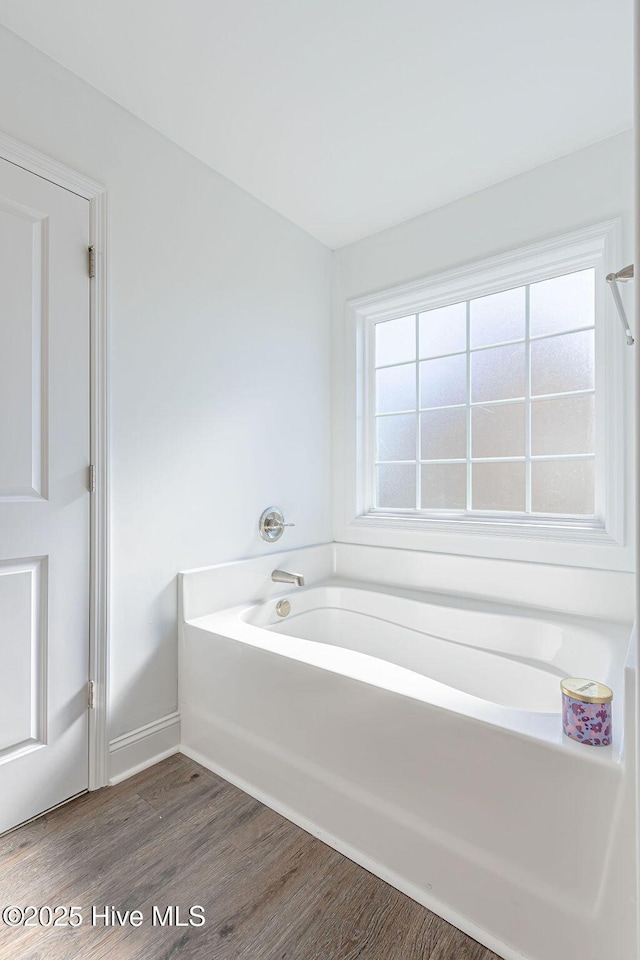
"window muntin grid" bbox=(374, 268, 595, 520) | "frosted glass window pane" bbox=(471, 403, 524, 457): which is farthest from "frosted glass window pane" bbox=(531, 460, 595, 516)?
"frosted glass window pane" bbox=(471, 403, 524, 457)

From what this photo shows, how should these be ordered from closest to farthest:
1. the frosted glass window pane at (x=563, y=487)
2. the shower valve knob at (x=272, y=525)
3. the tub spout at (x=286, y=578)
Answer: the frosted glass window pane at (x=563, y=487)
the tub spout at (x=286, y=578)
the shower valve knob at (x=272, y=525)

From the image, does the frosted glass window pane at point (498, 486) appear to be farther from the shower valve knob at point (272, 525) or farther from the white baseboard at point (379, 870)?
the white baseboard at point (379, 870)

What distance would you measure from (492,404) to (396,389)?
Result: 1.81 ft

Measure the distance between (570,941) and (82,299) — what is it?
2.13 metres

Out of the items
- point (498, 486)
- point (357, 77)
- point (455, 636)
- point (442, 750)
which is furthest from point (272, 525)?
point (357, 77)

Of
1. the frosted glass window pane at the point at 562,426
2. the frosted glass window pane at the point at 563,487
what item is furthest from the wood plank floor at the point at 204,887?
the frosted glass window pane at the point at 562,426

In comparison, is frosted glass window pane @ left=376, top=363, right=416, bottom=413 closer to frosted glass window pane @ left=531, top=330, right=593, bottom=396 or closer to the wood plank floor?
frosted glass window pane @ left=531, top=330, right=593, bottom=396

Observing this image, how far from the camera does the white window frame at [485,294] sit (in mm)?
1816

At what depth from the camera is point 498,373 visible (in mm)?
2213

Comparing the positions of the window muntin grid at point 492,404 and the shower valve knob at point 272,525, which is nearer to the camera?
the window muntin grid at point 492,404

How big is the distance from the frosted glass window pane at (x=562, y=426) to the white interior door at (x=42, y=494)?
1.82 metres

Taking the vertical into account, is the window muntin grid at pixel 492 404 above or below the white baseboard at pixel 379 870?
above

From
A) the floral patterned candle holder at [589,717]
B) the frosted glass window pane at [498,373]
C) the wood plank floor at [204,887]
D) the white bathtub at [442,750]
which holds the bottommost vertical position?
the wood plank floor at [204,887]

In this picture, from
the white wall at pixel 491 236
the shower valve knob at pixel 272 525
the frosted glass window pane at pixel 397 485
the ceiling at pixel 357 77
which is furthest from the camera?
the frosted glass window pane at pixel 397 485
